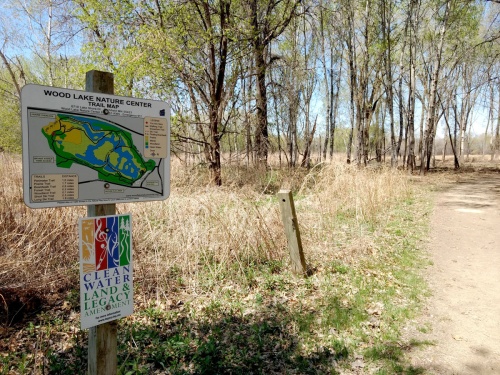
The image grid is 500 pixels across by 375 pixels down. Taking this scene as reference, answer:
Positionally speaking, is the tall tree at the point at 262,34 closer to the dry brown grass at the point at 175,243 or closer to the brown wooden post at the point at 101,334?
the dry brown grass at the point at 175,243

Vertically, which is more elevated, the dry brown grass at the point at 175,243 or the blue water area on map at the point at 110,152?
the blue water area on map at the point at 110,152

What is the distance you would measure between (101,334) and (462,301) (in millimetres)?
4017

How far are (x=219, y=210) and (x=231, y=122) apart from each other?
6286 mm

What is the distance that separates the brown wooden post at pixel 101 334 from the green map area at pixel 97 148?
0.59ft

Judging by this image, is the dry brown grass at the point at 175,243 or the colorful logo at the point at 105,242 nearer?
the colorful logo at the point at 105,242

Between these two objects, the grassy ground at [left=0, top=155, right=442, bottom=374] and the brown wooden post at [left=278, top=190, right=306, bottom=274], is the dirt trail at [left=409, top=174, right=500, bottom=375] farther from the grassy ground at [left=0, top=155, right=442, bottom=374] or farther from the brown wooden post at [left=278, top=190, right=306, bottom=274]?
the brown wooden post at [left=278, top=190, right=306, bottom=274]

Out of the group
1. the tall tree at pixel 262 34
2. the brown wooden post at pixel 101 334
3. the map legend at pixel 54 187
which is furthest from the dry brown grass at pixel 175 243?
the tall tree at pixel 262 34

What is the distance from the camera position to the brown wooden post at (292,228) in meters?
4.21

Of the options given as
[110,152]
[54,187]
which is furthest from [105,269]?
[110,152]

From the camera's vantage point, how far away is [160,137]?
1988 mm

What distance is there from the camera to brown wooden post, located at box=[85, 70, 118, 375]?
1763 mm

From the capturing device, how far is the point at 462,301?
12.7 feet

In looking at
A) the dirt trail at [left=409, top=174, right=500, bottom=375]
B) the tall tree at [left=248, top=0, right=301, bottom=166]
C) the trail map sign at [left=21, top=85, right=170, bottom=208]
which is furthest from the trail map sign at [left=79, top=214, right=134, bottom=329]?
the tall tree at [left=248, top=0, right=301, bottom=166]

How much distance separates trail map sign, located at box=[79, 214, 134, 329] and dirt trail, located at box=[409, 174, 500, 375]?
8.38 ft
